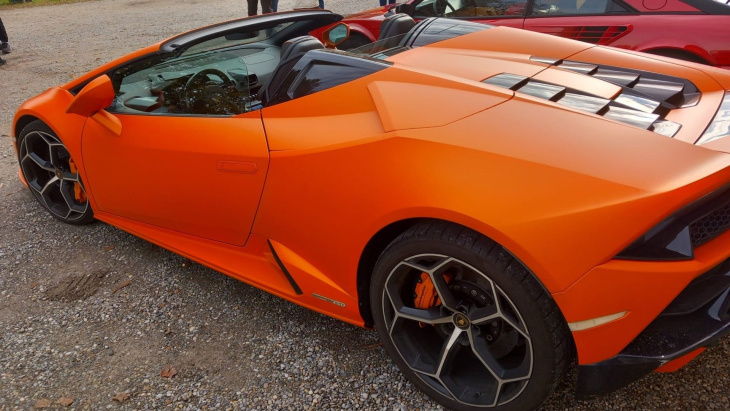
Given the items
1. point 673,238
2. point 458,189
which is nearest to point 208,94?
point 458,189

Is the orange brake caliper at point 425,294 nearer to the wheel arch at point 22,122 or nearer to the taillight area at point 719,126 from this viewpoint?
the taillight area at point 719,126

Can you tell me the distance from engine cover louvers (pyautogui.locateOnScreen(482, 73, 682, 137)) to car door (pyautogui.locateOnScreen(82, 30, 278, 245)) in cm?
98

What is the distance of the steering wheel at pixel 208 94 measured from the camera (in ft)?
7.84

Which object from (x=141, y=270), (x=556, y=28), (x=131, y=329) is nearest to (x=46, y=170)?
(x=141, y=270)

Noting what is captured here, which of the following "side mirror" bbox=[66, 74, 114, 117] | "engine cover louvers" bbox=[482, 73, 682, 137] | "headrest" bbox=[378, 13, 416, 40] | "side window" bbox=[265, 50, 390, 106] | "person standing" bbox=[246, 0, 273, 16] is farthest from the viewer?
"person standing" bbox=[246, 0, 273, 16]

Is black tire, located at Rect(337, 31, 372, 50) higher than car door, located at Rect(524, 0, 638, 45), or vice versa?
car door, located at Rect(524, 0, 638, 45)

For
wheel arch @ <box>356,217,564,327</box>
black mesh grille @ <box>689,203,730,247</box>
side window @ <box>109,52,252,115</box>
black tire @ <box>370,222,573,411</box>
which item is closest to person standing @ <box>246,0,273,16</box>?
side window @ <box>109,52,252,115</box>

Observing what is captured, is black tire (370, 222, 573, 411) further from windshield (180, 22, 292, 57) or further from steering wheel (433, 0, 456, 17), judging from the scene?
→ steering wheel (433, 0, 456, 17)

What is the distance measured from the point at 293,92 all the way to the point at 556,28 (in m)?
2.84

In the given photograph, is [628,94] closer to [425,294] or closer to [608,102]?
[608,102]

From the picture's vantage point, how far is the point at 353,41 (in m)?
4.19

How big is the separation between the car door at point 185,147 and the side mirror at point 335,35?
24.4 inches

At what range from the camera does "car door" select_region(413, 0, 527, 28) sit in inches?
173

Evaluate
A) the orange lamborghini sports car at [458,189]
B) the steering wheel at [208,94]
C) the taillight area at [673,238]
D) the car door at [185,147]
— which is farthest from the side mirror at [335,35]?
the taillight area at [673,238]
